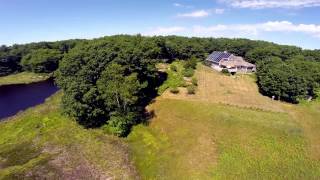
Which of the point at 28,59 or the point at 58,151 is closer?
the point at 58,151

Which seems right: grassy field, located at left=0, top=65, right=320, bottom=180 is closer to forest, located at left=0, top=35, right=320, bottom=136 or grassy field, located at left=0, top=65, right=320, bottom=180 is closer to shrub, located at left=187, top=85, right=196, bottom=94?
forest, located at left=0, top=35, right=320, bottom=136

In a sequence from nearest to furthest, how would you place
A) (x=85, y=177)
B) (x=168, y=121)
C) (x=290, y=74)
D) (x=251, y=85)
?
(x=85, y=177) < (x=168, y=121) < (x=290, y=74) < (x=251, y=85)

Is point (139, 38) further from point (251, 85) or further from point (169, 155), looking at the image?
point (169, 155)

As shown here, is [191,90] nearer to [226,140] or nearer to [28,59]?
[226,140]

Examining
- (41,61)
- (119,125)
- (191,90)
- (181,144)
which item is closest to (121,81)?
(119,125)

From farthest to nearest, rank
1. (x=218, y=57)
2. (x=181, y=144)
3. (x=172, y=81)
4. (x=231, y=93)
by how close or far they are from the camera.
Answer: (x=218, y=57) → (x=172, y=81) → (x=231, y=93) → (x=181, y=144)

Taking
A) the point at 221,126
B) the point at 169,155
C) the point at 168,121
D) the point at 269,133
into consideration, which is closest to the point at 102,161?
the point at 169,155

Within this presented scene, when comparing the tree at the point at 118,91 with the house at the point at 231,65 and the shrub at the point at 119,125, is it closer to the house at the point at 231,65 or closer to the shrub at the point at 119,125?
the shrub at the point at 119,125
